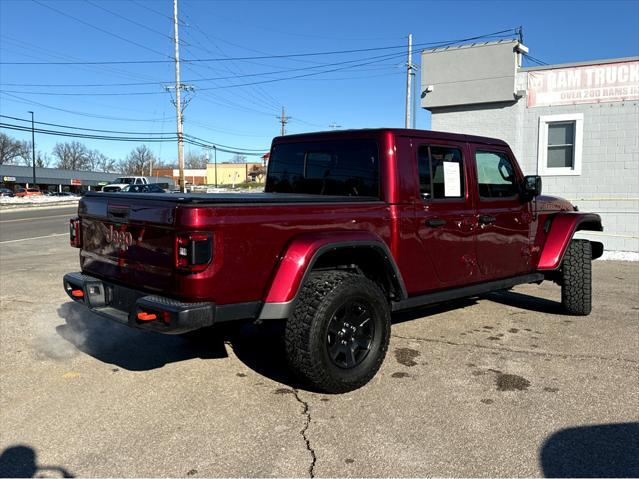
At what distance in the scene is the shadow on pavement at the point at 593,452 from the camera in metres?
2.82

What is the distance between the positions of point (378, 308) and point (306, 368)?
2.44 ft

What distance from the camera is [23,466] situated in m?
2.89

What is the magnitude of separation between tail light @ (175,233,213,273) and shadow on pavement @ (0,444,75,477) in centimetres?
125

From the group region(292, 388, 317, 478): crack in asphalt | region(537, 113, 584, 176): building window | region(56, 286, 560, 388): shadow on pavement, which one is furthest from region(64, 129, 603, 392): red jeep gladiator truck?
region(537, 113, 584, 176): building window

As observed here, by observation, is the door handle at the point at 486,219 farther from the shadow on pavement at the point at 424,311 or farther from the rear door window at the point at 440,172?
the shadow on pavement at the point at 424,311

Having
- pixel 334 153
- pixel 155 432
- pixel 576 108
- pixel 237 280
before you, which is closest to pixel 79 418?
pixel 155 432

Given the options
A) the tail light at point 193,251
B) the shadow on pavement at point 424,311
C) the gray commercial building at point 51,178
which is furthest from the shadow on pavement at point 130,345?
the gray commercial building at point 51,178

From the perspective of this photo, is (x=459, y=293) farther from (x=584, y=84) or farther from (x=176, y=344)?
(x=584, y=84)

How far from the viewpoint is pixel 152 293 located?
3537mm

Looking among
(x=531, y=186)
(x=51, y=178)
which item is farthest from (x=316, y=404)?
(x=51, y=178)

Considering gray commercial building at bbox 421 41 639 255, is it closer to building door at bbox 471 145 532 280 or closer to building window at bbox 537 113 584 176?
building window at bbox 537 113 584 176

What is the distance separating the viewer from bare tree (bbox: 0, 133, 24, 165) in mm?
100500

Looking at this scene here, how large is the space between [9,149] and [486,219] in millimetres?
115404

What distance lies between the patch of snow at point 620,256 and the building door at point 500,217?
260 inches
